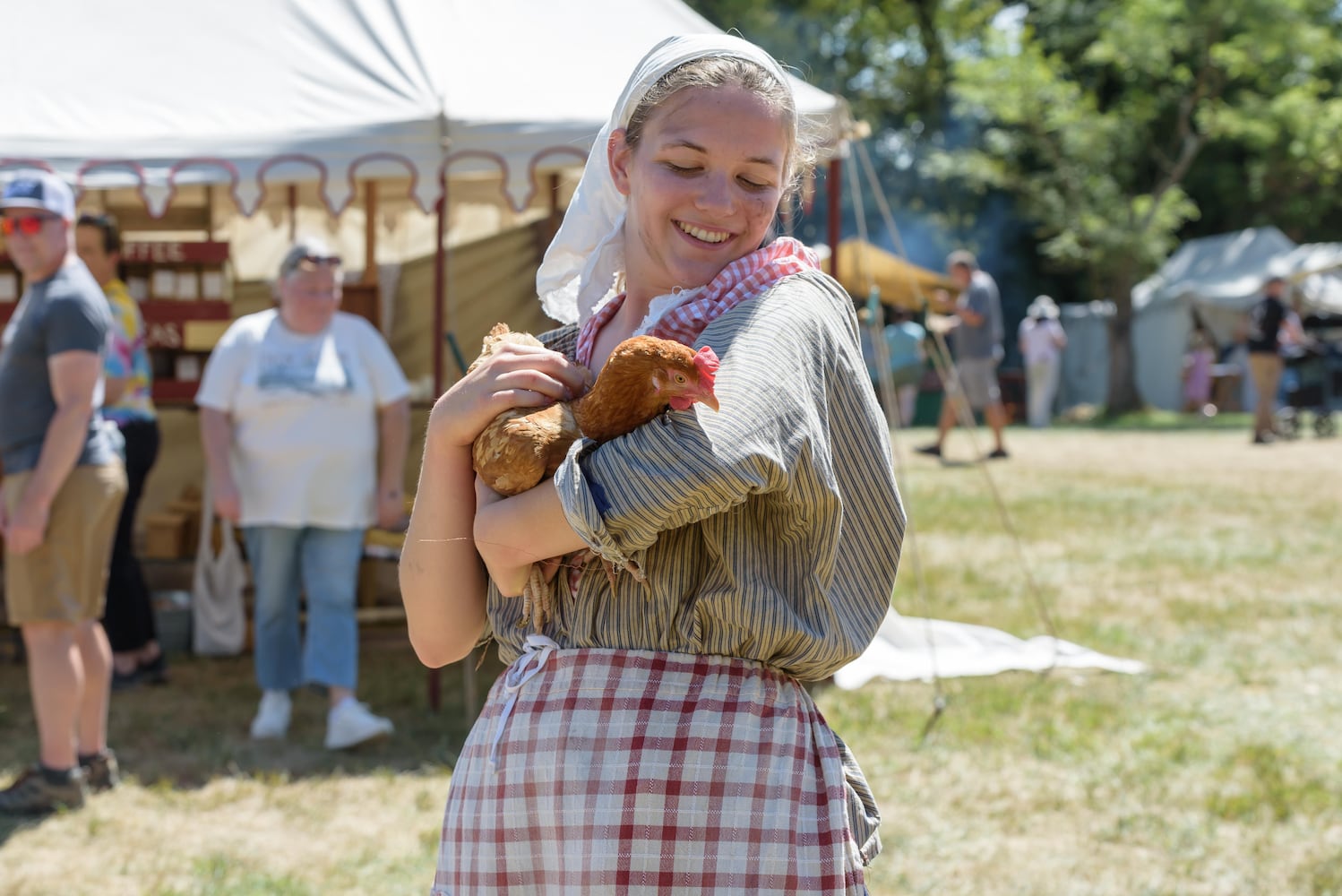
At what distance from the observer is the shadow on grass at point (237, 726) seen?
498cm

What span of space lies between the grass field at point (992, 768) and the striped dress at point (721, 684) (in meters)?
2.56

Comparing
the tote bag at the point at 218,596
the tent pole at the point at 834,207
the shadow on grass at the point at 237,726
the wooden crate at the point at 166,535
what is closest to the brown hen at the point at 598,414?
the shadow on grass at the point at 237,726

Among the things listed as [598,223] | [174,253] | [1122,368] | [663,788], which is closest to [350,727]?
[174,253]

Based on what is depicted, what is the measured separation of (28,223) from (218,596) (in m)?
2.86

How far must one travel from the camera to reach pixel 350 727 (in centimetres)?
518

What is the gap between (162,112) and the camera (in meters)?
A: 5.66

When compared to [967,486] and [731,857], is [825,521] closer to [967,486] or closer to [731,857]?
[731,857]

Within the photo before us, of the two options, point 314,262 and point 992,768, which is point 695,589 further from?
point 314,262

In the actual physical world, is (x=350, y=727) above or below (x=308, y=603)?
below

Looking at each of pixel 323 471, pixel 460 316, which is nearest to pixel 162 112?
pixel 323 471

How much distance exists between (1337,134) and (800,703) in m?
28.9

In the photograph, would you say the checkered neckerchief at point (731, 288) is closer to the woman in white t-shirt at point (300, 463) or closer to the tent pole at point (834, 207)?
the woman in white t-shirt at point (300, 463)

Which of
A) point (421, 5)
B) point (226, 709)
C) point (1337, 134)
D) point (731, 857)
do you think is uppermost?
point (1337, 134)

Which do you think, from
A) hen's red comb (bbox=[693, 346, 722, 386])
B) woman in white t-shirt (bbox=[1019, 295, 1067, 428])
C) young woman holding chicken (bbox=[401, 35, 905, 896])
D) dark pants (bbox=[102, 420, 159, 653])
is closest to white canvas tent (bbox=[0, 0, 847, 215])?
dark pants (bbox=[102, 420, 159, 653])
